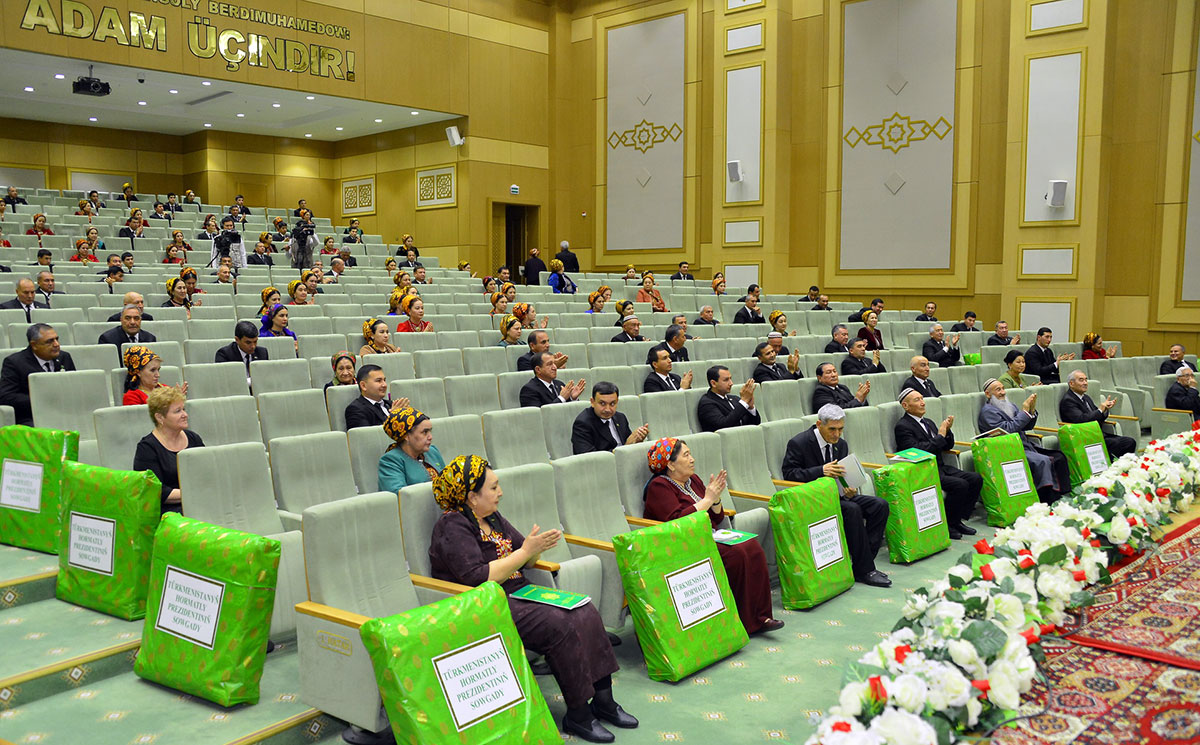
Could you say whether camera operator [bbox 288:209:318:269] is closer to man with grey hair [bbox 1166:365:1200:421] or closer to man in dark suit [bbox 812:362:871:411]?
man in dark suit [bbox 812:362:871:411]

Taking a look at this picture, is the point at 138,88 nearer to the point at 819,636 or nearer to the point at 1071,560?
the point at 819,636

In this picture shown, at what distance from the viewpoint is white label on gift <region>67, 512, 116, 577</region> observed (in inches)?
135

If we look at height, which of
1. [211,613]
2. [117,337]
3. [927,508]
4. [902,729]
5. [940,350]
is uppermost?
[117,337]

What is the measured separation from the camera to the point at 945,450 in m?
5.94

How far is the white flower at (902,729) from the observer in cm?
172

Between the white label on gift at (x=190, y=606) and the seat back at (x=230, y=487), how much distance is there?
0.48 metres

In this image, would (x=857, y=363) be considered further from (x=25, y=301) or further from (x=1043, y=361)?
(x=25, y=301)

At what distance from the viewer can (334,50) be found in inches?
560

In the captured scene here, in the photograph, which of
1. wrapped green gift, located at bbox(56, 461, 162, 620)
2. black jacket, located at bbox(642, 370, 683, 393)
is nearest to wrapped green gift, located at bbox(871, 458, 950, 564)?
black jacket, located at bbox(642, 370, 683, 393)

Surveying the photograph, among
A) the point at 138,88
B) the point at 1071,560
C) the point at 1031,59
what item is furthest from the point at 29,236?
the point at 1031,59

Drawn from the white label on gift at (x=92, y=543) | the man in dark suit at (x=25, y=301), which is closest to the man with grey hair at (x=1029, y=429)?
the white label on gift at (x=92, y=543)

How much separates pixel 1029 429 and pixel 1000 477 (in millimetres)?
1158

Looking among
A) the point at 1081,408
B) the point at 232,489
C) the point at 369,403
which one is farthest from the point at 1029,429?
the point at 232,489

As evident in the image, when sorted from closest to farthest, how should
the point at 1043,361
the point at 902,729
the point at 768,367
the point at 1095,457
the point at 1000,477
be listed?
the point at 902,729 → the point at 1000,477 → the point at 1095,457 → the point at 768,367 → the point at 1043,361
